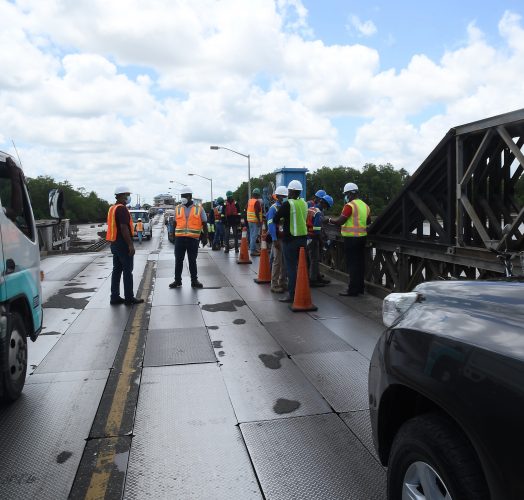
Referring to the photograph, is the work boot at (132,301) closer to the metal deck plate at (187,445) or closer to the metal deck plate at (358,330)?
the metal deck plate at (358,330)

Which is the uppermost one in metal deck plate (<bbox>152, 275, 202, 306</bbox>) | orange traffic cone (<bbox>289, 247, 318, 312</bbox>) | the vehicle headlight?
the vehicle headlight

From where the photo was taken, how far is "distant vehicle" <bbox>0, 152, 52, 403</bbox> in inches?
164

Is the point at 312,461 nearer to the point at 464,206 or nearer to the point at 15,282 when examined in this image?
the point at 15,282

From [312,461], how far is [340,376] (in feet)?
5.72

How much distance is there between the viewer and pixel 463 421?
2.01 meters

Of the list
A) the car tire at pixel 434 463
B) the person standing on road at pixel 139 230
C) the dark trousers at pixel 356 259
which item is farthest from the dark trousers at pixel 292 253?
the person standing on road at pixel 139 230

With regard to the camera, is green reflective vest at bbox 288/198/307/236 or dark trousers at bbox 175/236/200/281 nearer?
green reflective vest at bbox 288/198/307/236

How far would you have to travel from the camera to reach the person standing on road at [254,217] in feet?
50.9

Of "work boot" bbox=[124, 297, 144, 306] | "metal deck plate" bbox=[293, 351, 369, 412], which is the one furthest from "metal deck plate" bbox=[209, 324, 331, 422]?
"work boot" bbox=[124, 297, 144, 306]

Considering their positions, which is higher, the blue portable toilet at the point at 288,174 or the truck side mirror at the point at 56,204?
the blue portable toilet at the point at 288,174

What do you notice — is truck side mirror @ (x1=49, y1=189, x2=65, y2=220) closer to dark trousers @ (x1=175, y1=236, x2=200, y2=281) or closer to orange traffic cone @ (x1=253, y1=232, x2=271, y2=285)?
dark trousers @ (x1=175, y1=236, x2=200, y2=281)

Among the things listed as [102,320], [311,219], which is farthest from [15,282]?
[311,219]

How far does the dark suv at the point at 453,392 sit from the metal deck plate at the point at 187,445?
1.09m

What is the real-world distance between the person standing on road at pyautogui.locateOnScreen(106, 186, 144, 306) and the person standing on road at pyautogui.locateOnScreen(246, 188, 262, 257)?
682 centimetres
